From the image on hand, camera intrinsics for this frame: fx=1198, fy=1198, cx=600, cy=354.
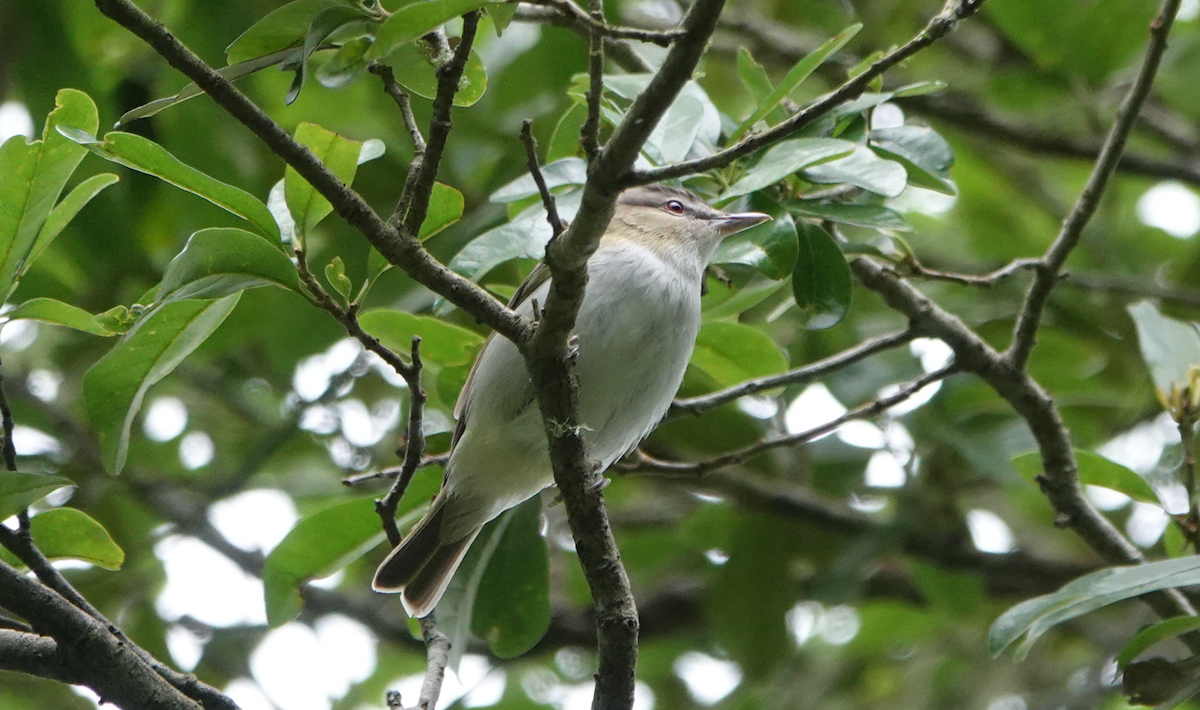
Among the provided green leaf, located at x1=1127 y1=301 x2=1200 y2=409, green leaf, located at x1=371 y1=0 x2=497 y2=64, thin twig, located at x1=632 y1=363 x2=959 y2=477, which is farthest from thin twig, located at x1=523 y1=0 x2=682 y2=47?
green leaf, located at x1=1127 y1=301 x2=1200 y2=409

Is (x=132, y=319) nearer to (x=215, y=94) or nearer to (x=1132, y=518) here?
(x=215, y=94)

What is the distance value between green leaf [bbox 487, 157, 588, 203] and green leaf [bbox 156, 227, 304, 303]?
90 centimetres

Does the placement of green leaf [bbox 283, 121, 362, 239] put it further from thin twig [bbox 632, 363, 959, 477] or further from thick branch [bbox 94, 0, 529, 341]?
thin twig [bbox 632, 363, 959, 477]

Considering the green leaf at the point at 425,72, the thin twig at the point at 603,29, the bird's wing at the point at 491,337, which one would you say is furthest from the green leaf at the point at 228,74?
the bird's wing at the point at 491,337

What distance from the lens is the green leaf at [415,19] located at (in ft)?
7.01

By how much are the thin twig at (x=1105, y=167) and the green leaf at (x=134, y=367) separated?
2.37 m

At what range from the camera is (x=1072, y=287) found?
5.63 m

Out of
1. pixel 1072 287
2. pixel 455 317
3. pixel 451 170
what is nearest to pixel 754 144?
pixel 455 317

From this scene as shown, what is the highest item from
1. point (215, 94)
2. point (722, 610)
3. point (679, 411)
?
point (215, 94)

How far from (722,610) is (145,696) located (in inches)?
128

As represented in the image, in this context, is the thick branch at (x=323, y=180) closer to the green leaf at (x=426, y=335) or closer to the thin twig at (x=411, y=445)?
the thin twig at (x=411, y=445)

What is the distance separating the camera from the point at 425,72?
2.60 m

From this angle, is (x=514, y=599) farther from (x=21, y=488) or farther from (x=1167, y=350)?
(x=1167, y=350)

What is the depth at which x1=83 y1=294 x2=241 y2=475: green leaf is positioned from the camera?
276cm
